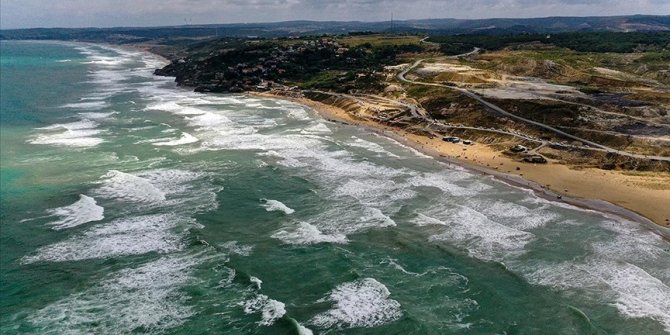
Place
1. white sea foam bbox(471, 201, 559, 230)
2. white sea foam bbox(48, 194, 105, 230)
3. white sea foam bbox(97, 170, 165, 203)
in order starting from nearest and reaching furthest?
1. white sea foam bbox(48, 194, 105, 230)
2. white sea foam bbox(471, 201, 559, 230)
3. white sea foam bbox(97, 170, 165, 203)

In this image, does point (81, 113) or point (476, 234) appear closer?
point (476, 234)

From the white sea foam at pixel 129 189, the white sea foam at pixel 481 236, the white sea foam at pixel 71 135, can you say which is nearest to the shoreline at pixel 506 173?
the white sea foam at pixel 481 236

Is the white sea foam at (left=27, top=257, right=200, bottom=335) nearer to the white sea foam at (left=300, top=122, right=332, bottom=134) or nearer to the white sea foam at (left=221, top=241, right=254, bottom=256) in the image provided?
the white sea foam at (left=221, top=241, right=254, bottom=256)

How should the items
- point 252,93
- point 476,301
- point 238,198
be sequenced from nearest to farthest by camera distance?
point 476,301 → point 238,198 → point 252,93

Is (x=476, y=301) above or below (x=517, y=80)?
below

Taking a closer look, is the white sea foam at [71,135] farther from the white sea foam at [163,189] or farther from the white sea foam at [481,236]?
the white sea foam at [481,236]

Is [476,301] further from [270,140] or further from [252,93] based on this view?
[252,93]

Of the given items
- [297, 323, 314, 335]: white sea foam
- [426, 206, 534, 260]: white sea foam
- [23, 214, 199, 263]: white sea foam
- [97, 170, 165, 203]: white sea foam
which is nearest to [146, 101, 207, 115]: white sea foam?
[97, 170, 165, 203]: white sea foam

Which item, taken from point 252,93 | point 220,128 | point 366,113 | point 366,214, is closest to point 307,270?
Answer: point 366,214
